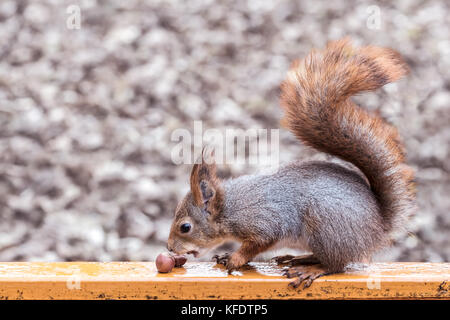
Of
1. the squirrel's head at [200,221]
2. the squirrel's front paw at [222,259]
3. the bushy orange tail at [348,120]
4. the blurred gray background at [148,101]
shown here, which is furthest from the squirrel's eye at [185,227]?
the blurred gray background at [148,101]

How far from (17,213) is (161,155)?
1.55 ft

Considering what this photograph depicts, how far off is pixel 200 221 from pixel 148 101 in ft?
3.81

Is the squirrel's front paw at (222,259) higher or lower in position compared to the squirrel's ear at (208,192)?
lower

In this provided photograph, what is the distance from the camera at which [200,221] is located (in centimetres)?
112

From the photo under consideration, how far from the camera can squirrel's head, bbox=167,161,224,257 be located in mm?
1111

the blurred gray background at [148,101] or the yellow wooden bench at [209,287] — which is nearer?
the yellow wooden bench at [209,287]

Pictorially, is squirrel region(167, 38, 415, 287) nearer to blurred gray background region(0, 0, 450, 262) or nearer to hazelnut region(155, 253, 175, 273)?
hazelnut region(155, 253, 175, 273)

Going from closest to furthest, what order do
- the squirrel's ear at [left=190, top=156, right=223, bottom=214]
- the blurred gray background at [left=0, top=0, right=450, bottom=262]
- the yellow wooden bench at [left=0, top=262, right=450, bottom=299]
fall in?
the yellow wooden bench at [left=0, top=262, right=450, bottom=299]
the squirrel's ear at [left=190, top=156, right=223, bottom=214]
the blurred gray background at [left=0, top=0, right=450, bottom=262]

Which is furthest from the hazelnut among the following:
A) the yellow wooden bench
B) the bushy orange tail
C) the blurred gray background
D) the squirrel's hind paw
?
the blurred gray background

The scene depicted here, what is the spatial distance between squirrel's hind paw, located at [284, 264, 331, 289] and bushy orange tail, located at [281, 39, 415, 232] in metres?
0.17

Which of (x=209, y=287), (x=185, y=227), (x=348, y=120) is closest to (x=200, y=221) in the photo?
(x=185, y=227)

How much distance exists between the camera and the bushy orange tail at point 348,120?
104 centimetres

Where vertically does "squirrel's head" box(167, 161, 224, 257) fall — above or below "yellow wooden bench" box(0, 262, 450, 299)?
above

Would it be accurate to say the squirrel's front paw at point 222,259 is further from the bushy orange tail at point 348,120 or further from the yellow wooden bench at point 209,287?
the bushy orange tail at point 348,120
